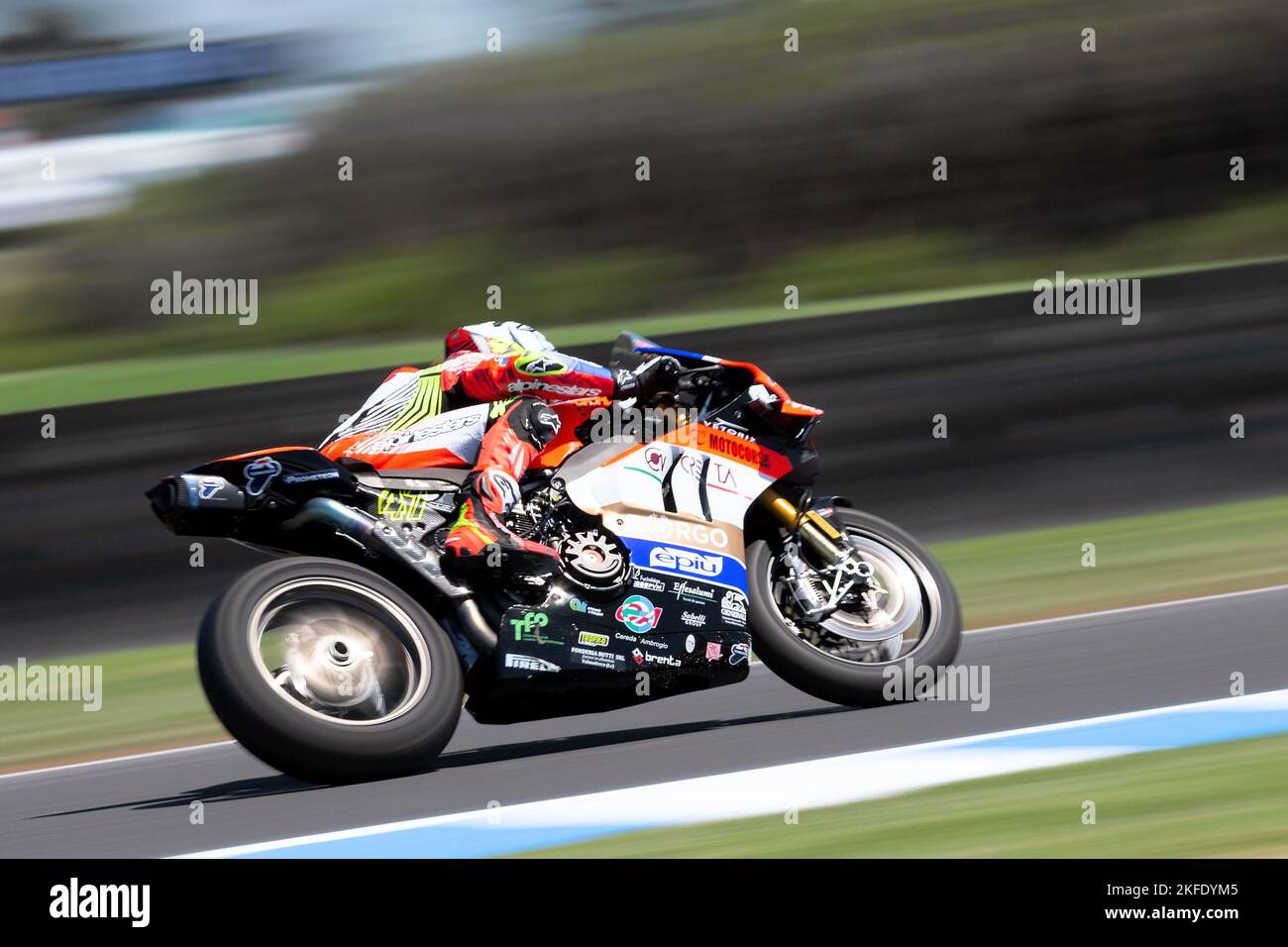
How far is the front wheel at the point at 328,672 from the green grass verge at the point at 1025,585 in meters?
2.38

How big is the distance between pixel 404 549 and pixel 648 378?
46.6 inches

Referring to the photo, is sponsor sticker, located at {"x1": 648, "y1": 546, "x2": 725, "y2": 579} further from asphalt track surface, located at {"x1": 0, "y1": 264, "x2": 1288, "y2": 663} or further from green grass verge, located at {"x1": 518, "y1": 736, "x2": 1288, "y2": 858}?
asphalt track surface, located at {"x1": 0, "y1": 264, "x2": 1288, "y2": 663}

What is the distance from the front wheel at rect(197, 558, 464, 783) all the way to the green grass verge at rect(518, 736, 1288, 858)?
0.89 metres

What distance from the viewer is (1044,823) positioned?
4.50 metres

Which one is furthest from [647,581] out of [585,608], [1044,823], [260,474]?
[1044,823]

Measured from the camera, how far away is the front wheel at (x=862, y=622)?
6031mm

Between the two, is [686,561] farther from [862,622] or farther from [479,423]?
[479,423]

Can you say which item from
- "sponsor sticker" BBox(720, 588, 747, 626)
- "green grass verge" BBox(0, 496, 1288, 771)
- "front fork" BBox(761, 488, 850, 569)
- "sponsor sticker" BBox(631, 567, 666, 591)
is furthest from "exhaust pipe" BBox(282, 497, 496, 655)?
"green grass verge" BBox(0, 496, 1288, 771)

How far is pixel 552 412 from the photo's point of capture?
6039 mm

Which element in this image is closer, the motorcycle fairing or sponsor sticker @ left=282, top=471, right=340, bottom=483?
sponsor sticker @ left=282, top=471, right=340, bottom=483

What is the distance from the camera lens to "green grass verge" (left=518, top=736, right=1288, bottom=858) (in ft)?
14.0

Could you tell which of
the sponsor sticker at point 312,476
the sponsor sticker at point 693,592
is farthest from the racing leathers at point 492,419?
the sponsor sticker at point 693,592

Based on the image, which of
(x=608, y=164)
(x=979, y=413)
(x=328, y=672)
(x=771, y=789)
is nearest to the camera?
(x=771, y=789)

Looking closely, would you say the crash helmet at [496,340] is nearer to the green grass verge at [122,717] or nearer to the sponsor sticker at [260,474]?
the sponsor sticker at [260,474]
